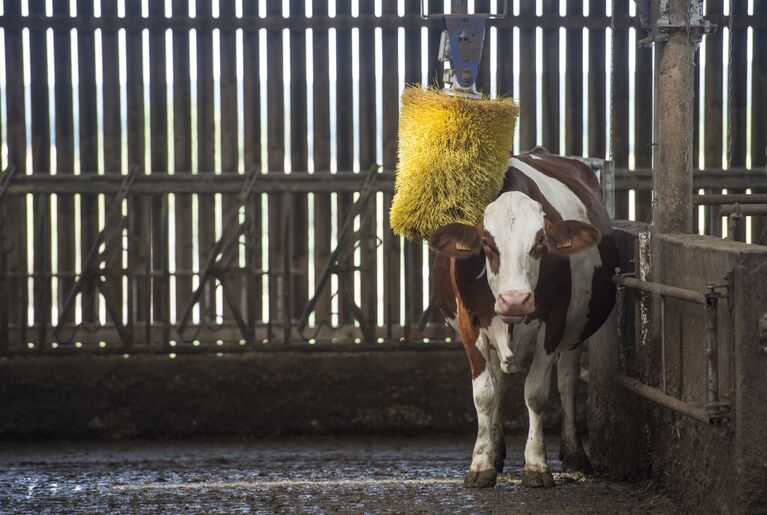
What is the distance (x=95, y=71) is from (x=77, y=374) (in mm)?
2279

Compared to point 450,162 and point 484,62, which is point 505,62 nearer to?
point 484,62

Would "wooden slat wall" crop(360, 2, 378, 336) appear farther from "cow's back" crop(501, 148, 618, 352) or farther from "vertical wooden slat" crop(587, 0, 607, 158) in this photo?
"cow's back" crop(501, 148, 618, 352)

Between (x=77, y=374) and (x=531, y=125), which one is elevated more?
(x=531, y=125)

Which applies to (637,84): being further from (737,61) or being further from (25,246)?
(25,246)

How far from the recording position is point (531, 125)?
10.6m

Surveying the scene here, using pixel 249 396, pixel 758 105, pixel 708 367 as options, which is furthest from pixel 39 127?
pixel 708 367

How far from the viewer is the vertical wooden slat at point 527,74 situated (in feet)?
34.4

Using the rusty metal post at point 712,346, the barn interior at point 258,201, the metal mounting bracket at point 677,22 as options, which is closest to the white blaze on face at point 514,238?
the rusty metal post at point 712,346

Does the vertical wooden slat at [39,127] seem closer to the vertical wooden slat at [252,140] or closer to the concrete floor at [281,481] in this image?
the concrete floor at [281,481]

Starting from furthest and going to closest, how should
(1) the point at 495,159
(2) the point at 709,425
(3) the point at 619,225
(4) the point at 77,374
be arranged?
1. (4) the point at 77,374
2. (3) the point at 619,225
3. (1) the point at 495,159
4. (2) the point at 709,425

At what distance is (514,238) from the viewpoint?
682 cm

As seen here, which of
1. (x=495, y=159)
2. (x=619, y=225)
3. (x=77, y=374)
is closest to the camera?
→ (x=495, y=159)

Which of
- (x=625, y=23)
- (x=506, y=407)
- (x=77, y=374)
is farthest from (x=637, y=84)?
(x=77, y=374)

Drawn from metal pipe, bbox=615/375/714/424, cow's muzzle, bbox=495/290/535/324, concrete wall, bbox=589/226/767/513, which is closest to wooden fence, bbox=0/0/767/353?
concrete wall, bbox=589/226/767/513
